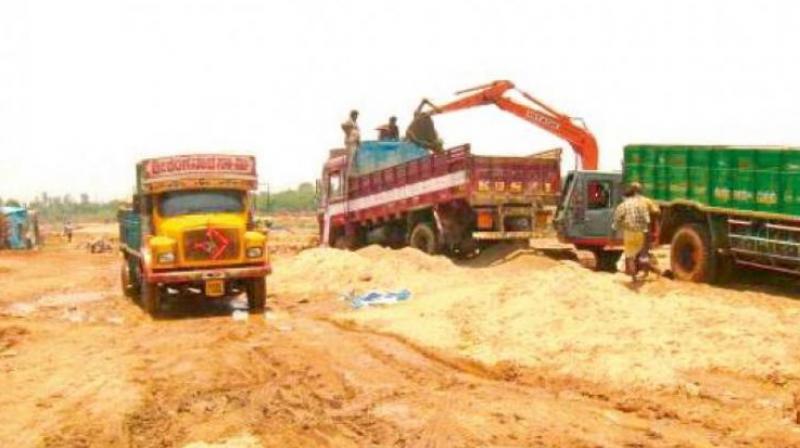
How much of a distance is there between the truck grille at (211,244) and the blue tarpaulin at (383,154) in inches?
307

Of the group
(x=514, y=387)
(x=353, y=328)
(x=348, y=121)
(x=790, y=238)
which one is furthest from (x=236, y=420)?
(x=348, y=121)

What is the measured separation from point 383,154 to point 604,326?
41.2 ft

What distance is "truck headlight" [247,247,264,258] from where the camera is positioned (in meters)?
14.7

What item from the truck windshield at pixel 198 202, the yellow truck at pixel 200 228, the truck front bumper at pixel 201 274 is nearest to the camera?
the truck front bumper at pixel 201 274

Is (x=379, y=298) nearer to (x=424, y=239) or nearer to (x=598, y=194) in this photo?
(x=424, y=239)

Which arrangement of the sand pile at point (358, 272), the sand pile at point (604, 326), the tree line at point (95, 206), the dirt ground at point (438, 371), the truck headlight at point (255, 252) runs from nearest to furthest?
the dirt ground at point (438, 371) → the sand pile at point (604, 326) → the truck headlight at point (255, 252) → the sand pile at point (358, 272) → the tree line at point (95, 206)

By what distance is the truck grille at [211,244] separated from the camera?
564 inches

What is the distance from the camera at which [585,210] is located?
711 inches

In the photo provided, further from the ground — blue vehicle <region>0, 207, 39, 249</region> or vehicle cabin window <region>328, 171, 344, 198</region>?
vehicle cabin window <region>328, 171, 344, 198</region>

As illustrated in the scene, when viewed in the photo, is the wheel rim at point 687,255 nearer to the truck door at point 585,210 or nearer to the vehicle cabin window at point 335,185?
the truck door at point 585,210

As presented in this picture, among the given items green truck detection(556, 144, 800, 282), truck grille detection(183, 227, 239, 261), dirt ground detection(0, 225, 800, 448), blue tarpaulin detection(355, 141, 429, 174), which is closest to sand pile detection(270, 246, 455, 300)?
dirt ground detection(0, 225, 800, 448)

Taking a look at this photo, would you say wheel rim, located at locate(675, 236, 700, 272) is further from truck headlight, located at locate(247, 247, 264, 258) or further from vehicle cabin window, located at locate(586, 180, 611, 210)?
truck headlight, located at locate(247, 247, 264, 258)

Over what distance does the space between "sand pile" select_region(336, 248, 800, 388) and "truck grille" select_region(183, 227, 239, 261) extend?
2.36 meters

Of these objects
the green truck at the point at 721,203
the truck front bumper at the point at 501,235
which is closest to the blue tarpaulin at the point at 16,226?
the truck front bumper at the point at 501,235
